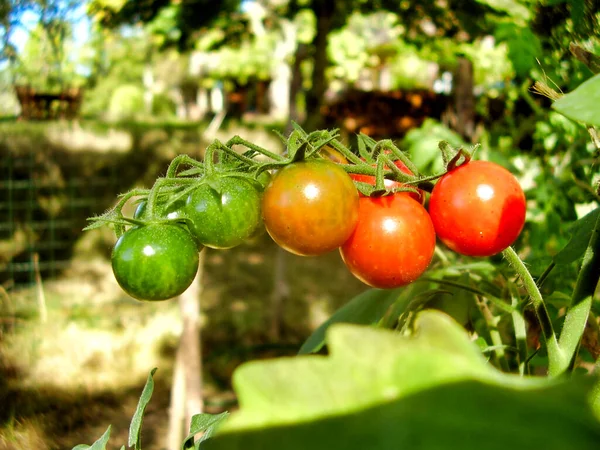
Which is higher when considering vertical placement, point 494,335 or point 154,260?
point 154,260

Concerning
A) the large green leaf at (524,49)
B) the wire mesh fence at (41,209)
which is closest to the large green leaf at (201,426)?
the large green leaf at (524,49)

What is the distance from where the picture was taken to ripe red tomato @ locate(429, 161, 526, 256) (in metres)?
0.65

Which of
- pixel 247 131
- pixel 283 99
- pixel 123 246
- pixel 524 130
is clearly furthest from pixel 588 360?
pixel 283 99

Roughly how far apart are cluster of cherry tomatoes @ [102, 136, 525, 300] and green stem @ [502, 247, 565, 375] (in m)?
0.03

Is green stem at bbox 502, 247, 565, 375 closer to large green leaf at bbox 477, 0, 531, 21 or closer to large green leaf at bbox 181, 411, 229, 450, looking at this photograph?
large green leaf at bbox 181, 411, 229, 450

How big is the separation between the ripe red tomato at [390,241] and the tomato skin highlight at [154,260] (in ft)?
0.61

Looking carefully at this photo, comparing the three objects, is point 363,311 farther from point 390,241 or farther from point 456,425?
point 456,425

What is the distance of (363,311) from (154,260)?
0.52m

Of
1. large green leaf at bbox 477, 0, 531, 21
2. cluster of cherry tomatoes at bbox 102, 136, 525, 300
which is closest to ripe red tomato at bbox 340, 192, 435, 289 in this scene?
cluster of cherry tomatoes at bbox 102, 136, 525, 300

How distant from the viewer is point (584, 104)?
0.40 m

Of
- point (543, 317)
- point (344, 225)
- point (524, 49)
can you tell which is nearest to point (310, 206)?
point (344, 225)

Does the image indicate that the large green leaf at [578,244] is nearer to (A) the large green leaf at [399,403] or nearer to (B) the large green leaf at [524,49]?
(A) the large green leaf at [399,403]

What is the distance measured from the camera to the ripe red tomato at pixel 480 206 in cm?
65

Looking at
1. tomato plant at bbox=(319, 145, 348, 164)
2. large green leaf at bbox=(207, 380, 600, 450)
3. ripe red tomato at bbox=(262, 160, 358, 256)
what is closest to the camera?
large green leaf at bbox=(207, 380, 600, 450)
